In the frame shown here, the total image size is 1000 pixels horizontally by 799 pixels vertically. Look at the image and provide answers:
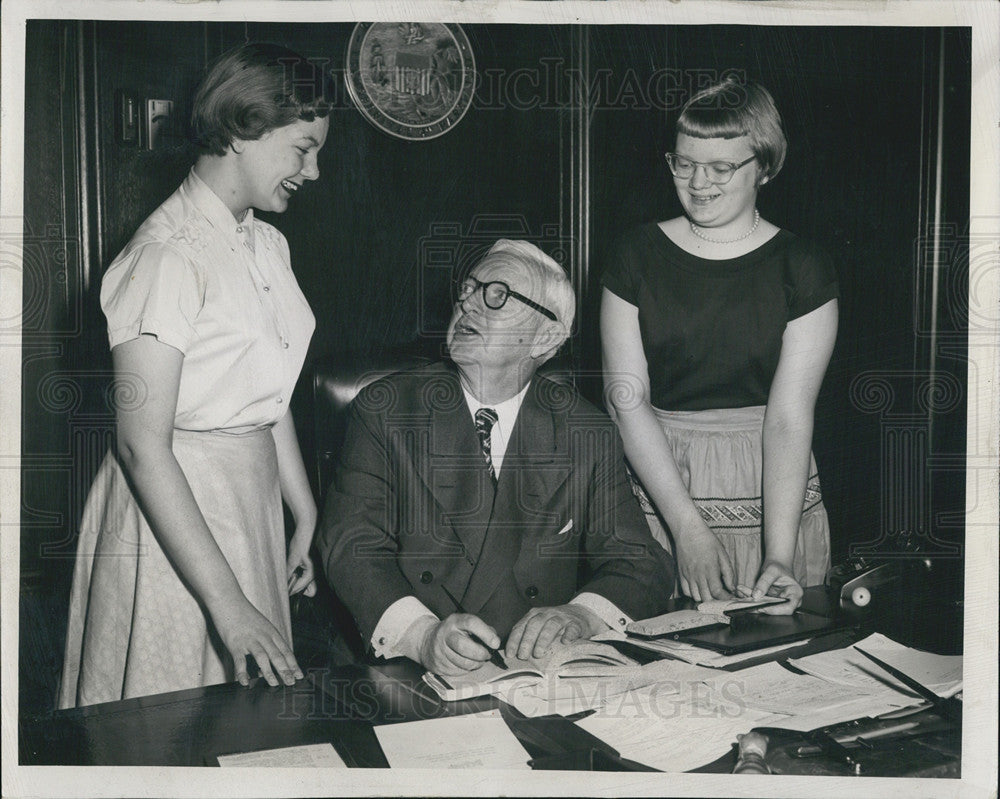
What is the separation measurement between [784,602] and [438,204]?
143 centimetres

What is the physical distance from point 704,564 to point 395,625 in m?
0.85

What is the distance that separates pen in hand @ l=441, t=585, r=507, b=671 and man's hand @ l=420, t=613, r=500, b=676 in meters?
0.01

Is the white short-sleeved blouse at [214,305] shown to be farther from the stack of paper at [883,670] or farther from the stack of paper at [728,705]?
the stack of paper at [883,670]

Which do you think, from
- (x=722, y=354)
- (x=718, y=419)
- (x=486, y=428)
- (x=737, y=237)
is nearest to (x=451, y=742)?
(x=486, y=428)

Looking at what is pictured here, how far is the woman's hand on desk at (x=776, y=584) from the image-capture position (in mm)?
2477

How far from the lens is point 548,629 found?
7.68 ft

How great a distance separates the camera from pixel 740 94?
2.46m

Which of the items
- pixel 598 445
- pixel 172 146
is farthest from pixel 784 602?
pixel 172 146

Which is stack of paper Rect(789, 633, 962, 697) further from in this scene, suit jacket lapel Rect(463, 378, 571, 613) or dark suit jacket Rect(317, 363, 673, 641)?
suit jacket lapel Rect(463, 378, 571, 613)

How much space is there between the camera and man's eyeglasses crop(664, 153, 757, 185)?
245 centimetres

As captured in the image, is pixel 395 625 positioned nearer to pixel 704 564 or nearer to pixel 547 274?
pixel 704 564

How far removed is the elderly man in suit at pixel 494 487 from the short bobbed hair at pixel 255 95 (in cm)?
64

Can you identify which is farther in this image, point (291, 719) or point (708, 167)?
point (708, 167)

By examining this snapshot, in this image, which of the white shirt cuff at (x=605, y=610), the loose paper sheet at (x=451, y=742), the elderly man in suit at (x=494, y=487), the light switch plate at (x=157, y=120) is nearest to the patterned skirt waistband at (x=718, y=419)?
the elderly man in suit at (x=494, y=487)
